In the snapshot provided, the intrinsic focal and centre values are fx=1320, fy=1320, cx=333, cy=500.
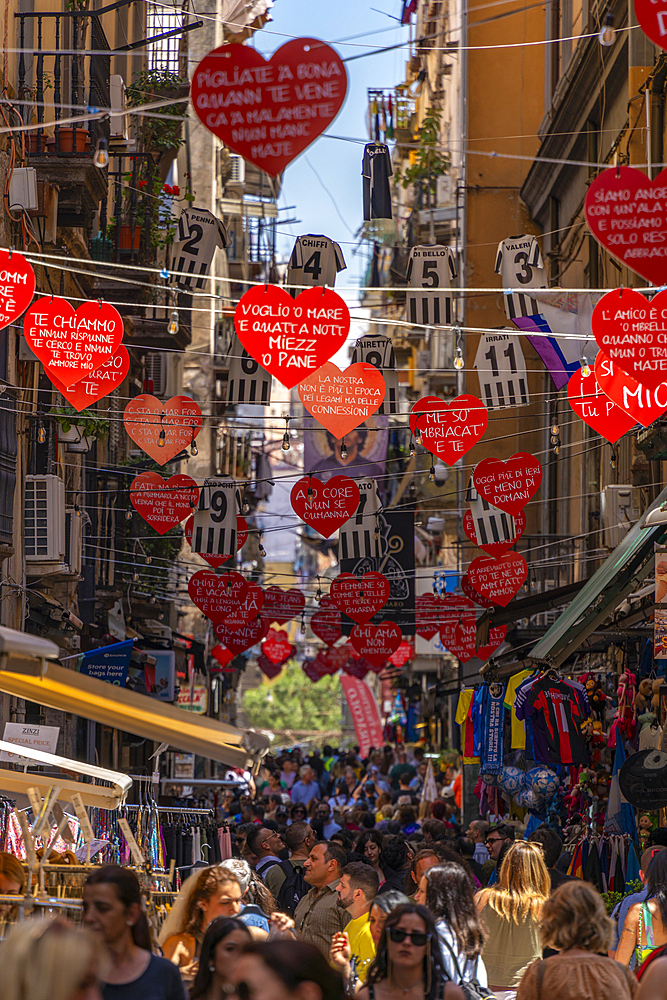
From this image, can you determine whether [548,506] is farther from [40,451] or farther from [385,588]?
[40,451]

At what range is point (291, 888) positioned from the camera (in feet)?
33.9

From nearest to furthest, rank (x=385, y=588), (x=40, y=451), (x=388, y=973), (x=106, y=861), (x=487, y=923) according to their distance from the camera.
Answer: (x=388, y=973)
(x=487, y=923)
(x=106, y=861)
(x=40, y=451)
(x=385, y=588)

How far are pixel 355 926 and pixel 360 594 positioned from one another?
492 inches

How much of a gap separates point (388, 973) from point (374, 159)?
12329mm

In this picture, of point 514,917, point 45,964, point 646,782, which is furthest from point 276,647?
point 45,964

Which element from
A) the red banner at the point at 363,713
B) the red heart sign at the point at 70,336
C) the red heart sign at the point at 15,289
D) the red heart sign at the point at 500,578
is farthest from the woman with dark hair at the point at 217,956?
the red banner at the point at 363,713

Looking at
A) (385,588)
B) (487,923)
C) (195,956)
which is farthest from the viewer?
(385,588)

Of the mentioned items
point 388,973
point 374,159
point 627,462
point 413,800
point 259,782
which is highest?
point 374,159

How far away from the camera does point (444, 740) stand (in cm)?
3491

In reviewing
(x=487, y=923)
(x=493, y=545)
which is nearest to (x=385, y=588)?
(x=493, y=545)

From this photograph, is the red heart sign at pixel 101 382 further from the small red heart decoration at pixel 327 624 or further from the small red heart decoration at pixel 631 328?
the small red heart decoration at pixel 327 624

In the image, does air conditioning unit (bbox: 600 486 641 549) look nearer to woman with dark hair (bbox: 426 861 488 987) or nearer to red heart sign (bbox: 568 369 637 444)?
red heart sign (bbox: 568 369 637 444)

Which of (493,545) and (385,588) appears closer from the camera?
(493,545)

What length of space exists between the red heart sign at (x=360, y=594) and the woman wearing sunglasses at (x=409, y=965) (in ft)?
48.2
